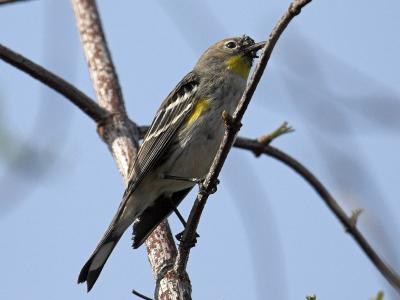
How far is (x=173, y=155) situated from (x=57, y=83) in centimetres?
124

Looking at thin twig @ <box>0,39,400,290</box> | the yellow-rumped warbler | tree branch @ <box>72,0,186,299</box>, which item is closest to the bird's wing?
the yellow-rumped warbler

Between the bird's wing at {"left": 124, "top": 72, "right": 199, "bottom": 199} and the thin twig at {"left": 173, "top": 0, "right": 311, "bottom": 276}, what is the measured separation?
1.18 m

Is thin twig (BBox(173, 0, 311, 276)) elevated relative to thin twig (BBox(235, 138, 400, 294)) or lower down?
lower down

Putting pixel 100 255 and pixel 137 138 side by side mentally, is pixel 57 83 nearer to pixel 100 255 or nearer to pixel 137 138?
pixel 137 138

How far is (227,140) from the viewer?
381 cm

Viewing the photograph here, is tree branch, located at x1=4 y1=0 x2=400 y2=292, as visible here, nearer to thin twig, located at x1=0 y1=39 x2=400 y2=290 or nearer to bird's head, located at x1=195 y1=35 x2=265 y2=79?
thin twig, located at x1=0 y1=39 x2=400 y2=290

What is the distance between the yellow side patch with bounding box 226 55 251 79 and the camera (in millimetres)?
5852

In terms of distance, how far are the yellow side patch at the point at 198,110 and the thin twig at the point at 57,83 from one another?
0.98 metres

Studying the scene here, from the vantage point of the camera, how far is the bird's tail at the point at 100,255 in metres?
5.11

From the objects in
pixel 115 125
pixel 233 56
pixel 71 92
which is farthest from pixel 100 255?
pixel 233 56

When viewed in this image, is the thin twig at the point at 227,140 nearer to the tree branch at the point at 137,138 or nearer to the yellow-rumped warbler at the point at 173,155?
the tree branch at the point at 137,138

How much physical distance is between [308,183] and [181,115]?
1.46m

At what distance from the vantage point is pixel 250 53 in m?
6.07

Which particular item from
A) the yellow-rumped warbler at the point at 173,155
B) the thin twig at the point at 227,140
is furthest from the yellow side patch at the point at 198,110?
the thin twig at the point at 227,140
